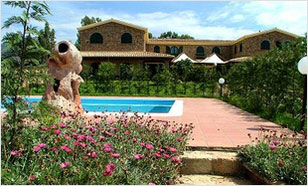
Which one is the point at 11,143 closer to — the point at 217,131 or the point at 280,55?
the point at 217,131

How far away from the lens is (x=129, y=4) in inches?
177

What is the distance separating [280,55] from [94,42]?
72.9 ft

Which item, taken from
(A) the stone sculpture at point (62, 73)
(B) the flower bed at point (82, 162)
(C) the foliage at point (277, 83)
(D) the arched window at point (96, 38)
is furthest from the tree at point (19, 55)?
(D) the arched window at point (96, 38)

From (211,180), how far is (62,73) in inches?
221

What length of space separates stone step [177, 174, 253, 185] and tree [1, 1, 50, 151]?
2201mm

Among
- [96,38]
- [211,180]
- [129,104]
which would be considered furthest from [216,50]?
[211,180]

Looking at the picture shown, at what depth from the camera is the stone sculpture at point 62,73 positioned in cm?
818

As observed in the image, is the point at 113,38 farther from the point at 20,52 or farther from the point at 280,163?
the point at 280,163

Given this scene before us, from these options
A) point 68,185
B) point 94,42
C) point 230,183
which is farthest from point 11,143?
point 94,42

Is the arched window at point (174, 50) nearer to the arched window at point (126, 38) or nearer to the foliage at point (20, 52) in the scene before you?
the arched window at point (126, 38)

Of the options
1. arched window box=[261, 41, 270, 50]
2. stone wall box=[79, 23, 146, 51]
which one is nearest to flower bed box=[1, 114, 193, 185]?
stone wall box=[79, 23, 146, 51]

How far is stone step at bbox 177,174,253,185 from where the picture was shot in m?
4.09

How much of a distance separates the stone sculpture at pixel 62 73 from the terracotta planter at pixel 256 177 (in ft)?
17.3

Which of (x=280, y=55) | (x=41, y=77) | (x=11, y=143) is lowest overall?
(x=11, y=143)
